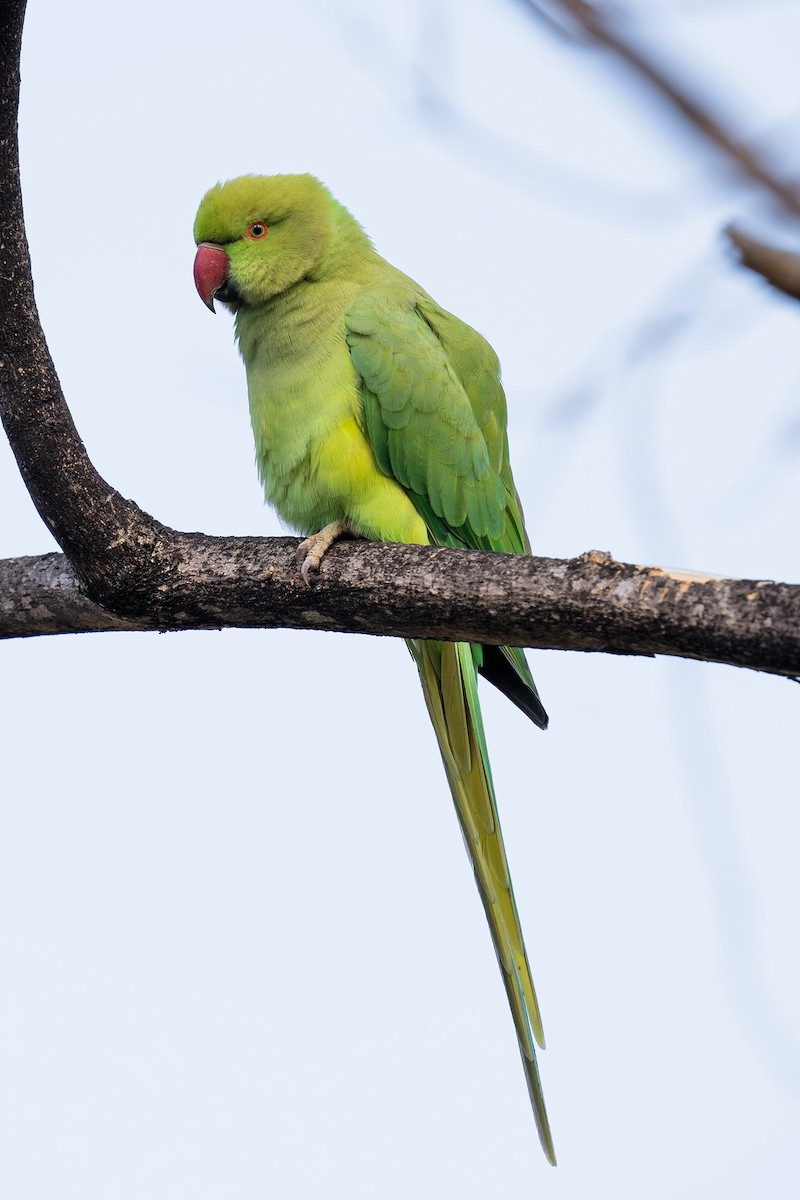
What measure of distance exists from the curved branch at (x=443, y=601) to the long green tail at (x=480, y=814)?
67cm

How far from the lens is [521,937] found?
3.07m

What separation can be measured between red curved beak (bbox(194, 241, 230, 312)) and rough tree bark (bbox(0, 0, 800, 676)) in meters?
1.10

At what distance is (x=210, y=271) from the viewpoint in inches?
135

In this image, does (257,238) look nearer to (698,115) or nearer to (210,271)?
(210,271)

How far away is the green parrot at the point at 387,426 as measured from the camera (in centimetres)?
306

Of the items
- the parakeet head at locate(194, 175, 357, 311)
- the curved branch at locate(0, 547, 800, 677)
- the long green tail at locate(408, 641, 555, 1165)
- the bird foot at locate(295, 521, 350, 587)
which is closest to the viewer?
the curved branch at locate(0, 547, 800, 677)

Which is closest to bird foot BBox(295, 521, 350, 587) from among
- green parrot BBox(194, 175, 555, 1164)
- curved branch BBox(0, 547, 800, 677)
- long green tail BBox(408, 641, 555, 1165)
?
curved branch BBox(0, 547, 800, 677)

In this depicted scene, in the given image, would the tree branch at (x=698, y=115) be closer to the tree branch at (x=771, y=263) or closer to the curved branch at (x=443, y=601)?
the tree branch at (x=771, y=263)

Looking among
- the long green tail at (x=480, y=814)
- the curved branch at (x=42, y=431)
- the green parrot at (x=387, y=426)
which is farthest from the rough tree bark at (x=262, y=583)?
the long green tail at (x=480, y=814)

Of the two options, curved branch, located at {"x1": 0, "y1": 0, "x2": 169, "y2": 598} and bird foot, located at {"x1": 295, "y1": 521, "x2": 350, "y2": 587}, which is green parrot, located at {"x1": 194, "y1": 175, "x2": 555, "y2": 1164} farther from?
curved branch, located at {"x1": 0, "y1": 0, "x2": 169, "y2": 598}

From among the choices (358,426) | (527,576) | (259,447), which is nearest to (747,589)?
(527,576)

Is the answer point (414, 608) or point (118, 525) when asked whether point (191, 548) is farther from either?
point (414, 608)

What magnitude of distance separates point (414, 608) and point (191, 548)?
0.52 meters

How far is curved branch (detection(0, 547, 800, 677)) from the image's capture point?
1.98 meters
